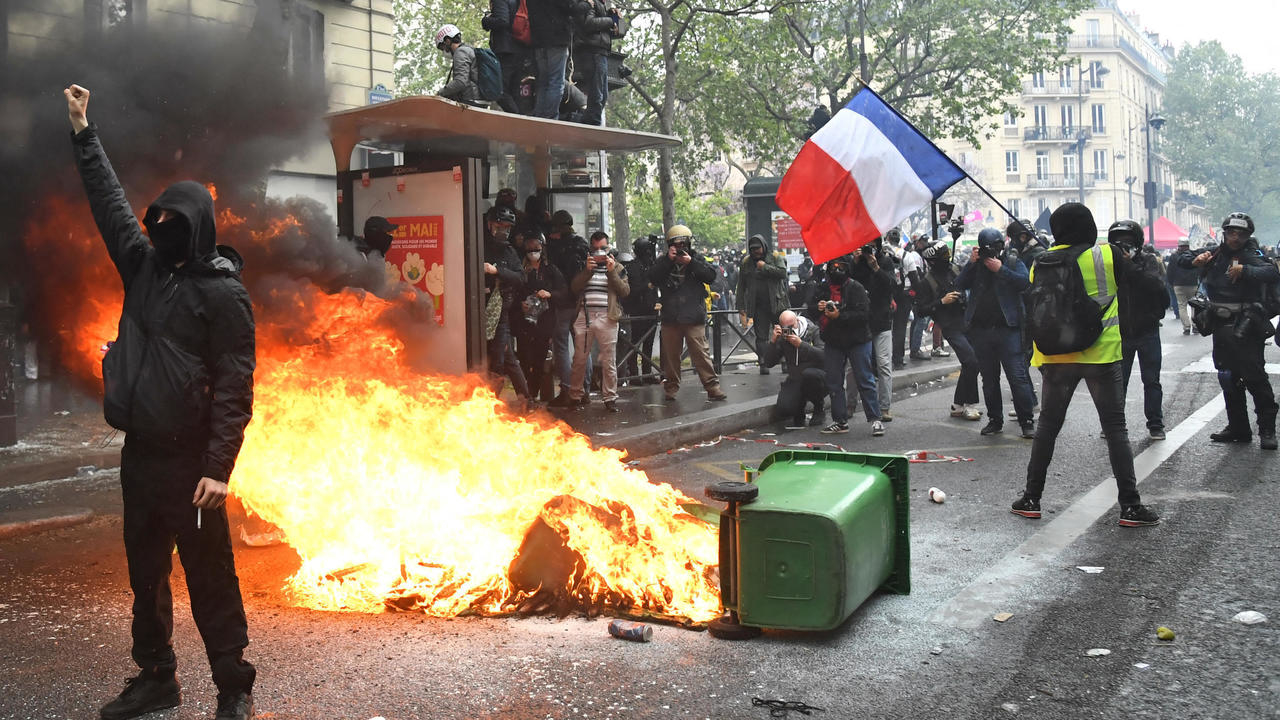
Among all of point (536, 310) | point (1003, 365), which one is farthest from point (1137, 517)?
point (536, 310)

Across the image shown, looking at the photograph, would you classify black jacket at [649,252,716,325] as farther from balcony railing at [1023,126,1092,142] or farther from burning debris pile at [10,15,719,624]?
balcony railing at [1023,126,1092,142]

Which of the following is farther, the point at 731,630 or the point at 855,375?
the point at 855,375

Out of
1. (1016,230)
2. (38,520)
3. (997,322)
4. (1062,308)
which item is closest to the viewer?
(38,520)

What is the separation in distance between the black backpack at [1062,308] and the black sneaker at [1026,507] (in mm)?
902

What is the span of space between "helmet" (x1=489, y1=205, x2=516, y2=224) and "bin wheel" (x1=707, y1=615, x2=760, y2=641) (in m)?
6.34

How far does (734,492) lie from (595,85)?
Result: 8.04 m

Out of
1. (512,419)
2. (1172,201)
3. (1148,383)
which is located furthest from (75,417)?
(1172,201)

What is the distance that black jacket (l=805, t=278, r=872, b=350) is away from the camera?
32.1ft

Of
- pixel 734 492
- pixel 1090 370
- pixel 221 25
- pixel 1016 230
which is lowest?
pixel 734 492

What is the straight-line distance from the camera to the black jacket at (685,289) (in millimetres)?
11508

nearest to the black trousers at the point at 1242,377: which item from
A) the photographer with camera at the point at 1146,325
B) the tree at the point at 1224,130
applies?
the photographer with camera at the point at 1146,325

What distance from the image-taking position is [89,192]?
3.77m

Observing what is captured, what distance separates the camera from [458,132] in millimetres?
8891

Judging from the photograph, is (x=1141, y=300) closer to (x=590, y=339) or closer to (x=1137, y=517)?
(x=1137, y=517)
